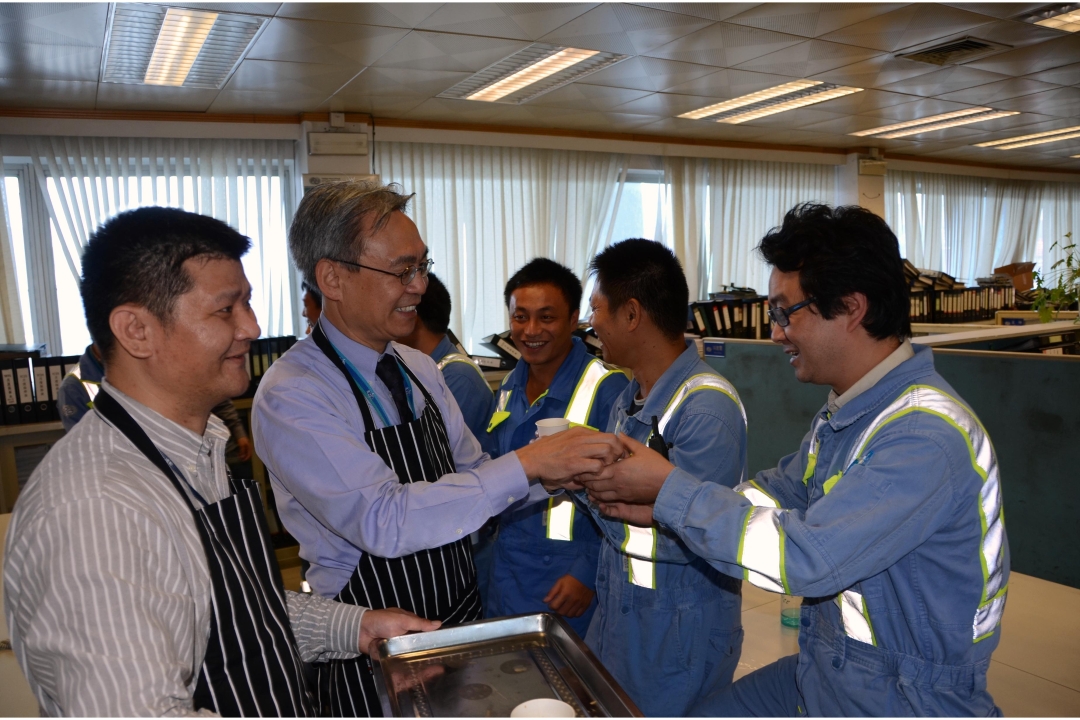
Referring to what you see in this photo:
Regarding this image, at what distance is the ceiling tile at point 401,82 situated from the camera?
16.9 feet

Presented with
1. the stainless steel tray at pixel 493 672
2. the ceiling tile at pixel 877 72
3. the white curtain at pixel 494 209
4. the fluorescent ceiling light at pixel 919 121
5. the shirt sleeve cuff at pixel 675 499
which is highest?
the fluorescent ceiling light at pixel 919 121

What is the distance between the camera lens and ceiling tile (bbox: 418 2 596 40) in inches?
154

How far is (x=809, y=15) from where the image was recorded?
13.9ft

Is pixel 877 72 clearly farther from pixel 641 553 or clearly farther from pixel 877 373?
pixel 641 553

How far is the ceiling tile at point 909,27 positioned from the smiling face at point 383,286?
12.6 ft

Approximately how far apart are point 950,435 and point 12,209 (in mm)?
6715

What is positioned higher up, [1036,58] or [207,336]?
[1036,58]

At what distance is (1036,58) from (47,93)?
6.98 meters

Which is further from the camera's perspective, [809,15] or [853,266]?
[809,15]

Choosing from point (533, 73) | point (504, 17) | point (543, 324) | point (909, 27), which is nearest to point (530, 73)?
point (533, 73)

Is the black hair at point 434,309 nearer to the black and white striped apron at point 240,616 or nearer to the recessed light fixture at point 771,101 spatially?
the black and white striped apron at point 240,616

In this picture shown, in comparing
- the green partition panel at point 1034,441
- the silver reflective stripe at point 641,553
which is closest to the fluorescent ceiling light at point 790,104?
the green partition panel at point 1034,441

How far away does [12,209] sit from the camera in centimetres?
579

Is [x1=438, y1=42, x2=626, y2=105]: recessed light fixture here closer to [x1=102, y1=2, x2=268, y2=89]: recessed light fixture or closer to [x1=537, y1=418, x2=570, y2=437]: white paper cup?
[x1=102, y1=2, x2=268, y2=89]: recessed light fixture
